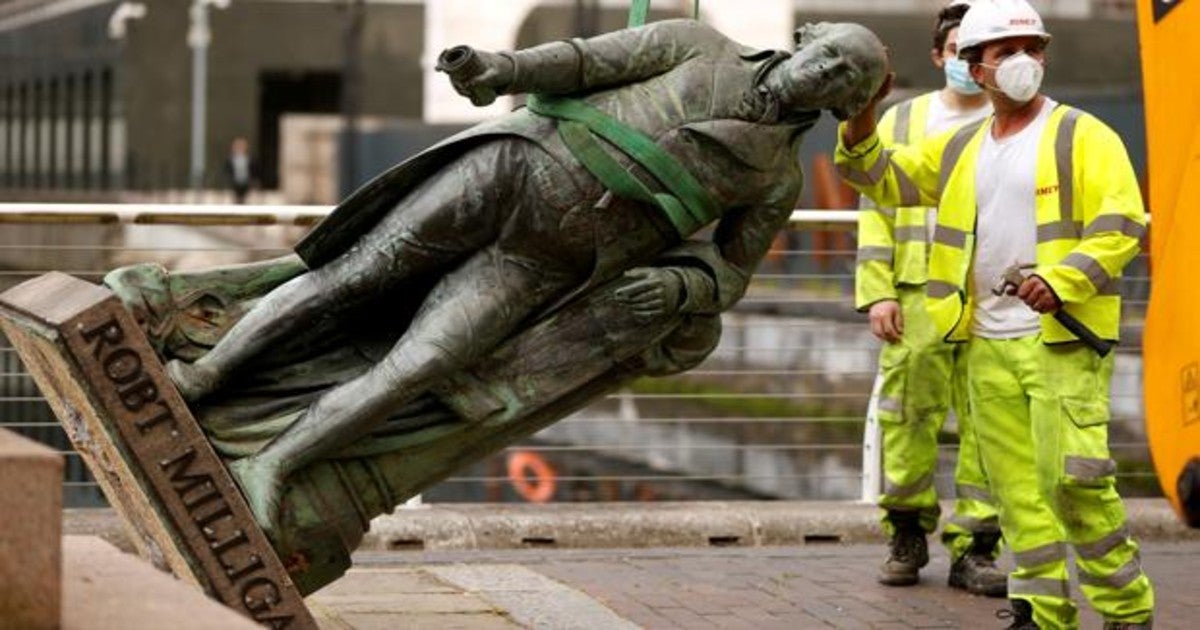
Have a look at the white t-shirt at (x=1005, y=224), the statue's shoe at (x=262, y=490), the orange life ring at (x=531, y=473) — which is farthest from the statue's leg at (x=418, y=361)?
the orange life ring at (x=531, y=473)

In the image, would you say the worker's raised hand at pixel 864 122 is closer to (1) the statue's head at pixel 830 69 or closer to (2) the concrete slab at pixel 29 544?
(1) the statue's head at pixel 830 69

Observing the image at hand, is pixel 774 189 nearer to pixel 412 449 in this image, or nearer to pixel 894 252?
pixel 412 449

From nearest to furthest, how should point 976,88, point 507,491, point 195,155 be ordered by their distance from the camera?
point 976,88, point 507,491, point 195,155

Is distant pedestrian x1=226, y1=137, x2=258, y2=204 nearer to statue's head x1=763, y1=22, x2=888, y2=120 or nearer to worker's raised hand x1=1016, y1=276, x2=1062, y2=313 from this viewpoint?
worker's raised hand x1=1016, y1=276, x2=1062, y2=313

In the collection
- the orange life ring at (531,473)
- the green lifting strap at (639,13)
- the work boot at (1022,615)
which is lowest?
the orange life ring at (531,473)

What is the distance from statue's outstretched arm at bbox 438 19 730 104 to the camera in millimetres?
7918

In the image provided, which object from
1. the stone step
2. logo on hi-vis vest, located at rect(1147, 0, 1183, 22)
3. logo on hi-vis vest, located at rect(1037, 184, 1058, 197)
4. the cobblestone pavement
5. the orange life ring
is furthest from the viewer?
the orange life ring

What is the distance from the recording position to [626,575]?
10.5 metres

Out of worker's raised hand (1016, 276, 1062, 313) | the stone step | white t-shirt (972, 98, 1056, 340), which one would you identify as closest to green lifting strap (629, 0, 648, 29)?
white t-shirt (972, 98, 1056, 340)

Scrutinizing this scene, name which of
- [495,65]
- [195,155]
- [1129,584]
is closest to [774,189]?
[495,65]

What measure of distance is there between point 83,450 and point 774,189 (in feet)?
6.74

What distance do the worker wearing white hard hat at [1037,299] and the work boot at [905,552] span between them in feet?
4.29

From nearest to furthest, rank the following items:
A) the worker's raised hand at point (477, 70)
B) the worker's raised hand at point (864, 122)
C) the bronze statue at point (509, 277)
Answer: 1. the worker's raised hand at point (477, 70)
2. the bronze statue at point (509, 277)
3. the worker's raised hand at point (864, 122)

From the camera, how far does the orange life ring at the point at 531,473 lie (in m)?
16.4
